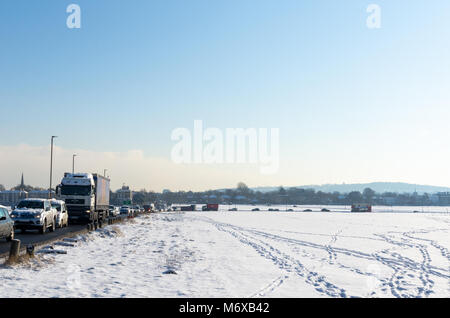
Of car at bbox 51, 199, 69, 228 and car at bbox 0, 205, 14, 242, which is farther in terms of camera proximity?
car at bbox 51, 199, 69, 228

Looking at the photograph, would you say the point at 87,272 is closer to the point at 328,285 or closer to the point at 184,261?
the point at 184,261

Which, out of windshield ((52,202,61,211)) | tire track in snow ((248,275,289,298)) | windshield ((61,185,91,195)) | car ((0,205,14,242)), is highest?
windshield ((61,185,91,195))

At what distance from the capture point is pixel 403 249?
24859mm

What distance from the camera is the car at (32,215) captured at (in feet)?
88.2

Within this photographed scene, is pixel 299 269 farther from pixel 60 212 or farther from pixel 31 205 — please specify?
pixel 60 212

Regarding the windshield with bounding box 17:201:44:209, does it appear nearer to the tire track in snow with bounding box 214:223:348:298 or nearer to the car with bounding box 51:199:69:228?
the car with bounding box 51:199:69:228

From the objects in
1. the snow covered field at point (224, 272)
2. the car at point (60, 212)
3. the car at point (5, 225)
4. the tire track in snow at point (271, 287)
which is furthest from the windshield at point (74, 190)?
the tire track in snow at point (271, 287)

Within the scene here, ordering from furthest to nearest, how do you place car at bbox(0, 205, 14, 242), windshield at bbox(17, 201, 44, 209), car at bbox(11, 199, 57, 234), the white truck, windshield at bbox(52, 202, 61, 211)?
the white truck, windshield at bbox(52, 202, 61, 211), windshield at bbox(17, 201, 44, 209), car at bbox(11, 199, 57, 234), car at bbox(0, 205, 14, 242)

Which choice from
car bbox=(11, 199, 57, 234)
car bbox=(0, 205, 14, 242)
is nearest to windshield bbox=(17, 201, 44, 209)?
car bbox=(11, 199, 57, 234)

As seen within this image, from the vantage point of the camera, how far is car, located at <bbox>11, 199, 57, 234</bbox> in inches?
1058

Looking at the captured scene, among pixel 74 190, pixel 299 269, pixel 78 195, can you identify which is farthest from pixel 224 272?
pixel 74 190

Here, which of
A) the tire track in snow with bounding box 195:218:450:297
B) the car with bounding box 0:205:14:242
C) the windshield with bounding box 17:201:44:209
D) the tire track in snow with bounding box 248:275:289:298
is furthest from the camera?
the windshield with bounding box 17:201:44:209
